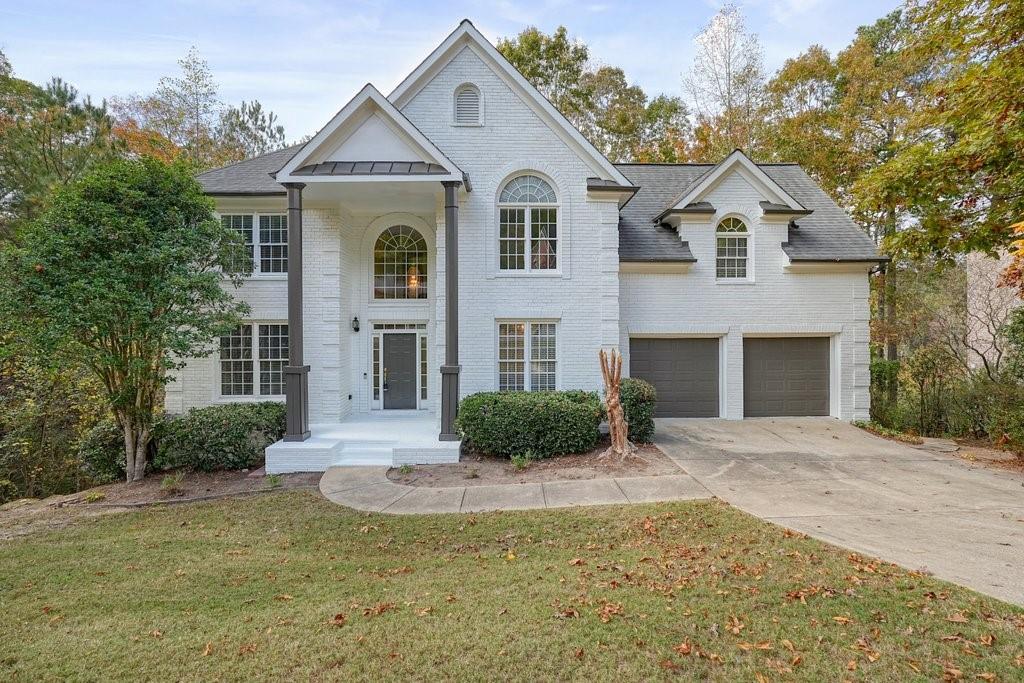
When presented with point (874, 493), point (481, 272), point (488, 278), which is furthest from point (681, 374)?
point (874, 493)

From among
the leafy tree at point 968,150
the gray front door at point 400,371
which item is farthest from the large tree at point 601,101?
the gray front door at point 400,371

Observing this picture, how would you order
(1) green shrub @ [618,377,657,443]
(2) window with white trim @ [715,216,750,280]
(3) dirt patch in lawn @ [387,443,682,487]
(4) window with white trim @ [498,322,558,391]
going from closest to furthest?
(3) dirt patch in lawn @ [387,443,682,487] → (1) green shrub @ [618,377,657,443] → (4) window with white trim @ [498,322,558,391] → (2) window with white trim @ [715,216,750,280]

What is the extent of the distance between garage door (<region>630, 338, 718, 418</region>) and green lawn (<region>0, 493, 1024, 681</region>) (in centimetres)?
715

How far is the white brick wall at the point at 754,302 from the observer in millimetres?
13641

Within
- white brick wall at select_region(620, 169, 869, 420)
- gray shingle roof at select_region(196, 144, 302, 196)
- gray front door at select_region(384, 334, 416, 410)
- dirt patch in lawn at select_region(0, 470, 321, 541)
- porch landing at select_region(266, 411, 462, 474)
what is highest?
gray shingle roof at select_region(196, 144, 302, 196)

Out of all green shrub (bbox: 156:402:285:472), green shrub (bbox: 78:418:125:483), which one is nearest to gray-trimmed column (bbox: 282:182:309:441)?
green shrub (bbox: 156:402:285:472)

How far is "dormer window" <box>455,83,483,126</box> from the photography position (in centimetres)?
1212

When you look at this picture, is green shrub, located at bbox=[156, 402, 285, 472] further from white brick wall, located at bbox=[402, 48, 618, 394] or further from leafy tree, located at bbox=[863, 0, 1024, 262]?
leafy tree, located at bbox=[863, 0, 1024, 262]

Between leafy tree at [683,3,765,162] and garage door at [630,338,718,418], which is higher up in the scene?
leafy tree at [683,3,765,162]

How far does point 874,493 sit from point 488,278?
8481 mm

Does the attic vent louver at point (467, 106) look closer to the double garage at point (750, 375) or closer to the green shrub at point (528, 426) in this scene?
the green shrub at point (528, 426)

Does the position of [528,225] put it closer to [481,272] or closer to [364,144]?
[481,272]

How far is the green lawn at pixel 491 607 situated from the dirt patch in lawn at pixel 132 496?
3.59 ft

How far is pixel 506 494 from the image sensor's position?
808 centimetres
